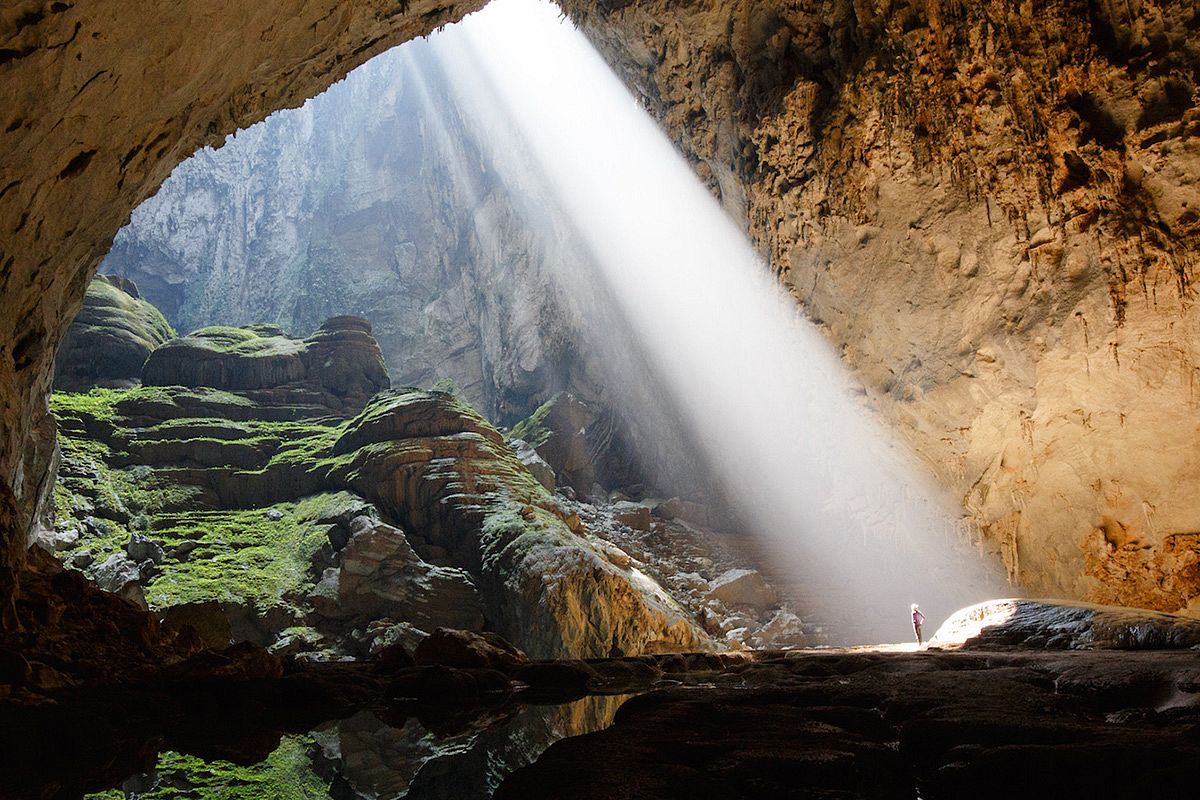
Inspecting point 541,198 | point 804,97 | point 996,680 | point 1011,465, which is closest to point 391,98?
point 541,198

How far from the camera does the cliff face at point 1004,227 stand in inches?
426

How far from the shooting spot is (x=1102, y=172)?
35.8ft

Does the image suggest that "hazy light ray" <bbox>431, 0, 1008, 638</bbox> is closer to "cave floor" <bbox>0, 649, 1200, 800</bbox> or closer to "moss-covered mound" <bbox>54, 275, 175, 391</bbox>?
"cave floor" <bbox>0, 649, 1200, 800</bbox>

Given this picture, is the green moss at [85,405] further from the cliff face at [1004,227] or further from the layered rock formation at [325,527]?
the cliff face at [1004,227]

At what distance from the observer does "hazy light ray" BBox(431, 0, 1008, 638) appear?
17.6 m

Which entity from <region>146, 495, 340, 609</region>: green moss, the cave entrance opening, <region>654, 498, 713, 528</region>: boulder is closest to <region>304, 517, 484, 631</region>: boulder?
the cave entrance opening

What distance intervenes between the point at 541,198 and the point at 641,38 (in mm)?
30474

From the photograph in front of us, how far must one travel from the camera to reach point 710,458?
1528 inches

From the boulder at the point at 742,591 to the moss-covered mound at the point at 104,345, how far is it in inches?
1294

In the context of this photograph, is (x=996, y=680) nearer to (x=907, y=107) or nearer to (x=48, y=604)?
(x=48, y=604)

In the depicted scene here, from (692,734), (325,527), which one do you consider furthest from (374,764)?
(325,527)

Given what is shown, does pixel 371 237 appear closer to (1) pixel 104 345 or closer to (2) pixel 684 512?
(1) pixel 104 345

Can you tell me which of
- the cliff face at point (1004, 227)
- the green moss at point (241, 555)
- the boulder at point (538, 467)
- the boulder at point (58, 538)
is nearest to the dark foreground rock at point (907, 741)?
the cliff face at point (1004, 227)

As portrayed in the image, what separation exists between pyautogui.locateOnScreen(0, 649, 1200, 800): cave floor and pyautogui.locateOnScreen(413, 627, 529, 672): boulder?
4.90 feet
